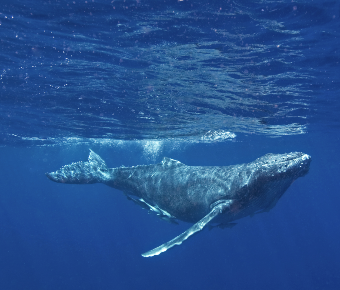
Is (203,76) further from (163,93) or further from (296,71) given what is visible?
(296,71)

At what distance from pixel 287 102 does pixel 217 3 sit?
1291cm

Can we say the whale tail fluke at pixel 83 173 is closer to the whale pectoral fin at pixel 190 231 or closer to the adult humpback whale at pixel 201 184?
the adult humpback whale at pixel 201 184

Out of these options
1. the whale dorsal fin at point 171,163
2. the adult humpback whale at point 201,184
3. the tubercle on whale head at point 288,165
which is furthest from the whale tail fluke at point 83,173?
the tubercle on whale head at point 288,165

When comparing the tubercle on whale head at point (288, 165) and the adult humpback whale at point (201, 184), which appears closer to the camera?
the tubercle on whale head at point (288, 165)

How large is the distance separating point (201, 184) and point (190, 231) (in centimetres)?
312

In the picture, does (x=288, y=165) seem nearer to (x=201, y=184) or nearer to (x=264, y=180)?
(x=264, y=180)

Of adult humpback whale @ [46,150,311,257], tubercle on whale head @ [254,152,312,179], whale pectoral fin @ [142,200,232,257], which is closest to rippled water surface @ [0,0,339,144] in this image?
adult humpback whale @ [46,150,311,257]

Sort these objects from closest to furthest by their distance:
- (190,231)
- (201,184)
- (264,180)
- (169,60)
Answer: (190,231) → (264,180) → (201,184) → (169,60)

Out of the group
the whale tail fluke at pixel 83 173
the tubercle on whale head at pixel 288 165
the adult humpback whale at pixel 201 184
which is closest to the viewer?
the tubercle on whale head at pixel 288 165

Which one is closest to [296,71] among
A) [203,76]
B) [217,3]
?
[203,76]

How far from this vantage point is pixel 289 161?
8.04 meters

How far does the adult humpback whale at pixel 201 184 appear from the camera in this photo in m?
8.34

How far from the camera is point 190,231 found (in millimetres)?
7961

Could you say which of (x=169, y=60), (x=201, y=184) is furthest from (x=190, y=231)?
(x=169, y=60)
